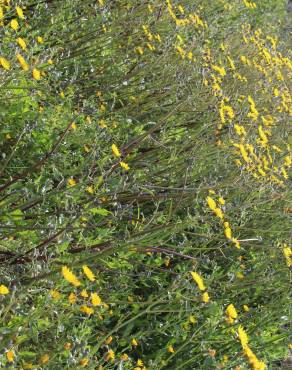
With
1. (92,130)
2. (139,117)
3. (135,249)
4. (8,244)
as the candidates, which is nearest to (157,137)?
(139,117)

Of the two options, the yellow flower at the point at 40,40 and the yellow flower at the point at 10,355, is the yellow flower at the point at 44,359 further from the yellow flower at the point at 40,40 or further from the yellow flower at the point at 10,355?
the yellow flower at the point at 40,40

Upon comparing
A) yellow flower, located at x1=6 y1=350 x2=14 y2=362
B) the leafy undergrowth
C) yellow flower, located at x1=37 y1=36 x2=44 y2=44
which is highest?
yellow flower, located at x1=37 y1=36 x2=44 y2=44

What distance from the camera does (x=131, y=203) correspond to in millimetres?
2467

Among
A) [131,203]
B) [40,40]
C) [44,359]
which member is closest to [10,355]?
[44,359]

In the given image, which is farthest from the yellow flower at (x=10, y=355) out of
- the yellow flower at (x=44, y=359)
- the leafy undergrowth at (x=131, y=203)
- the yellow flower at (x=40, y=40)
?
the yellow flower at (x=40, y=40)

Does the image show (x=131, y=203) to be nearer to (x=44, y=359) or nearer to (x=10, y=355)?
(x=44, y=359)

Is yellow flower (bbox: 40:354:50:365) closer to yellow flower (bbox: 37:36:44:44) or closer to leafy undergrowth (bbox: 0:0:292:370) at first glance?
leafy undergrowth (bbox: 0:0:292:370)

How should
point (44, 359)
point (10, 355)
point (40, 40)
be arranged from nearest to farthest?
point (10, 355) → point (44, 359) → point (40, 40)

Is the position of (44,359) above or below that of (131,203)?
above

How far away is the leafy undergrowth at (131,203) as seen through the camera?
6.82 ft

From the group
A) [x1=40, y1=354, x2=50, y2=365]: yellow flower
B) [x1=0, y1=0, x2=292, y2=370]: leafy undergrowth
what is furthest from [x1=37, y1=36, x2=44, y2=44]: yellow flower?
[x1=40, y1=354, x2=50, y2=365]: yellow flower

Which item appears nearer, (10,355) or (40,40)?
(10,355)

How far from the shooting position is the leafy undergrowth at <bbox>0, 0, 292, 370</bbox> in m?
2.08

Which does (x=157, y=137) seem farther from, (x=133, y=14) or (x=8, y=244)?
(x=8, y=244)
